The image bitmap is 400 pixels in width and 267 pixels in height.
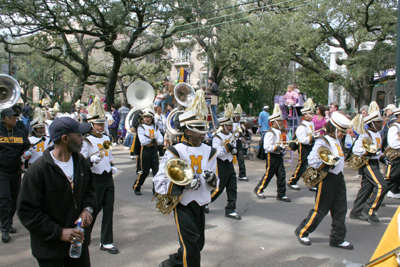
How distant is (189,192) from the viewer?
3.56 metres

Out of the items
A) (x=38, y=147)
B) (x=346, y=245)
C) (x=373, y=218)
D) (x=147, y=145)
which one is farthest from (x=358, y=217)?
(x=38, y=147)

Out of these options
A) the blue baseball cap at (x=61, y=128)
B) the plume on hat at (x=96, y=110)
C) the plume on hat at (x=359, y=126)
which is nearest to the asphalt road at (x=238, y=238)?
the plume on hat at (x=359, y=126)

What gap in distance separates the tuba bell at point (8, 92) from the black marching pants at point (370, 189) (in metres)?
7.06

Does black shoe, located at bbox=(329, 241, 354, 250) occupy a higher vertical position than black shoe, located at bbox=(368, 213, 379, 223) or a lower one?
lower

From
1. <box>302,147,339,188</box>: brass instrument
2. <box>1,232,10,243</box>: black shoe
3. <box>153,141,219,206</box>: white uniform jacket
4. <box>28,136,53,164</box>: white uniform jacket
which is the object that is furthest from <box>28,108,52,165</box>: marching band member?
<box>302,147,339,188</box>: brass instrument

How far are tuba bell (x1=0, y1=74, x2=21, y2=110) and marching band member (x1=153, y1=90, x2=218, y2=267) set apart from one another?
4639 millimetres

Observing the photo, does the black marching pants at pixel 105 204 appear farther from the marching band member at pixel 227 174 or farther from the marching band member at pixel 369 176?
the marching band member at pixel 369 176

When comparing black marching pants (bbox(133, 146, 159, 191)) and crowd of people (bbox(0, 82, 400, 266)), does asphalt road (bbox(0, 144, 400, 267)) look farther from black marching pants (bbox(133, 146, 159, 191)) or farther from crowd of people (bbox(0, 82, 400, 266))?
black marching pants (bbox(133, 146, 159, 191))

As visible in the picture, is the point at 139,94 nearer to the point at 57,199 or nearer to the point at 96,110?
the point at 96,110

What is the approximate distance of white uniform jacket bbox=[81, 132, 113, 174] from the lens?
15.5 feet

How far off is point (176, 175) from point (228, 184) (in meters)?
2.96

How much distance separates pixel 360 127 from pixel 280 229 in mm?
2599

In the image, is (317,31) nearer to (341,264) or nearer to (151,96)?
(151,96)

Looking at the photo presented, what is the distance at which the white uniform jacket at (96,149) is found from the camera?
4711mm
